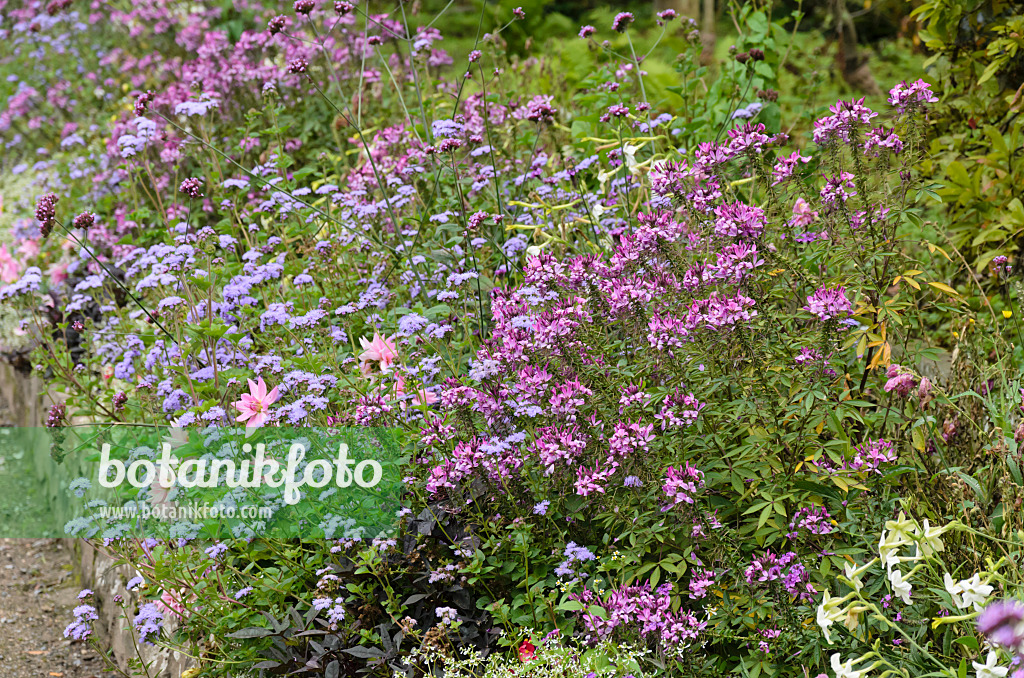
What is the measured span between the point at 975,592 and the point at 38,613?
3.67 metres

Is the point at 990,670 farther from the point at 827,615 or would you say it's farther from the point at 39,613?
the point at 39,613

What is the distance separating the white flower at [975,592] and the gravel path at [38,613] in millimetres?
2962

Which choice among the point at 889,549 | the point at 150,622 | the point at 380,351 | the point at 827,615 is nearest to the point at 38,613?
the point at 150,622

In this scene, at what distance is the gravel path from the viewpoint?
3312 millimetres

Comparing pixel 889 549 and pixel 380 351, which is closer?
pixel 889 549

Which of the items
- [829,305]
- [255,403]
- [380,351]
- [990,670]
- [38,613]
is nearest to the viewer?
[990,670]

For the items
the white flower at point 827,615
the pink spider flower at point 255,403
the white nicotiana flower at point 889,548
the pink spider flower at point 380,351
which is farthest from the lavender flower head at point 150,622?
the white nicotiana flower at point 889,548

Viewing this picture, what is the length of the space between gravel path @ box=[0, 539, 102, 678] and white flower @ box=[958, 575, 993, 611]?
2.96m

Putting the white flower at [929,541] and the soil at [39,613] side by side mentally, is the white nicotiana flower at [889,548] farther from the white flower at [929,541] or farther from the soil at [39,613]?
the soil at [39,613]

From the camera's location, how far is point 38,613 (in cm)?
372

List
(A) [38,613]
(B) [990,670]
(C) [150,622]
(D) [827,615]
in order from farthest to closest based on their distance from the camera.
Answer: (A) [38,613]
(C) [150,622]
(D) [827,615]
(B) [990,670]

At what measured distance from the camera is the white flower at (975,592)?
58.9 inches

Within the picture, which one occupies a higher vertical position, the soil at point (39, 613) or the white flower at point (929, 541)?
the white flower at point (929, 541)

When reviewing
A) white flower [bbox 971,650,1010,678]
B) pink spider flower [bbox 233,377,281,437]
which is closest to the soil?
pink spider flower [bbox 233,377,281,437]
